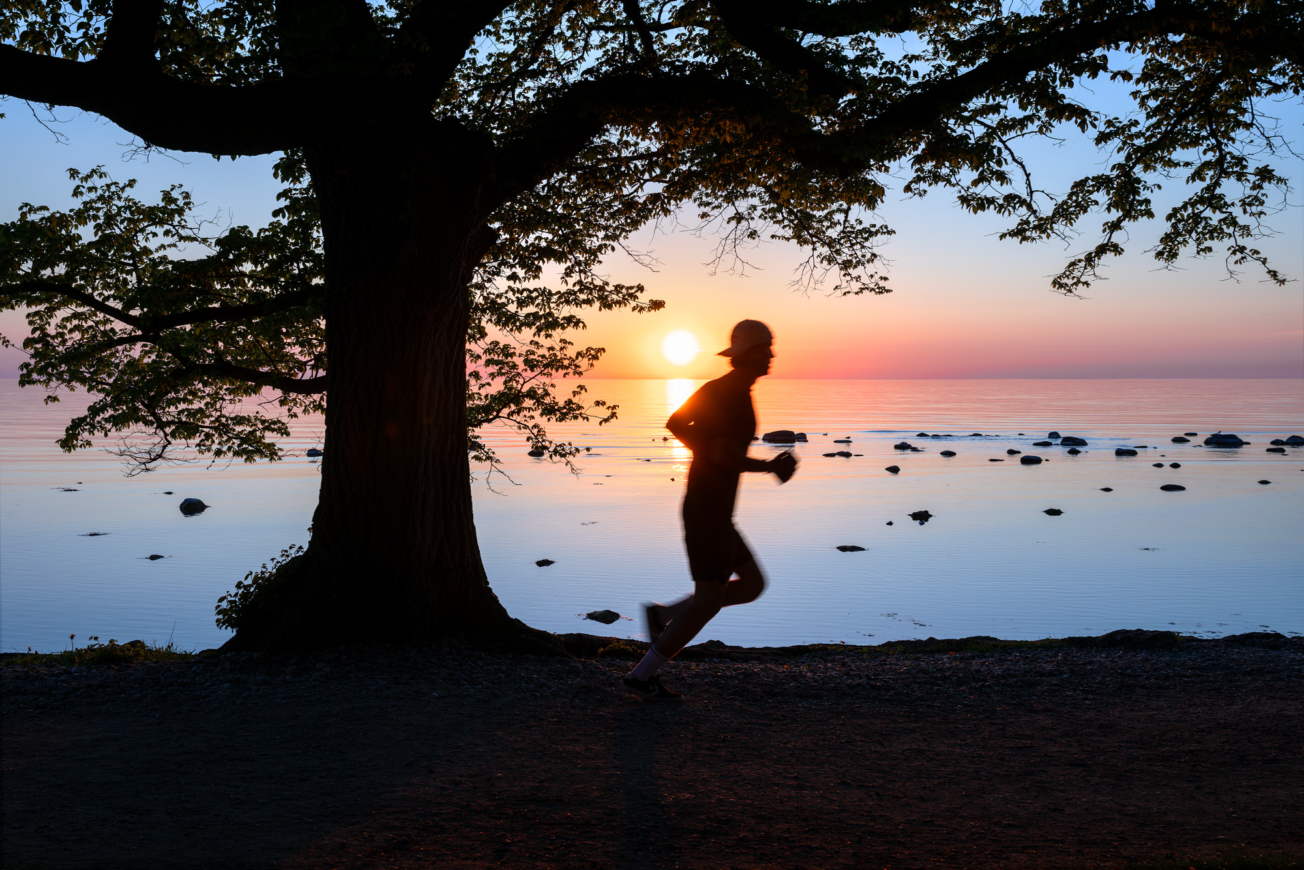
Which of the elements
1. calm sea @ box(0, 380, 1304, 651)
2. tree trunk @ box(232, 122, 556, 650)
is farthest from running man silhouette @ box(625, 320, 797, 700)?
calm sea @ box(0, 380, 1304, 651)

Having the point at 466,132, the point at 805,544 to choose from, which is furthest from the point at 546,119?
the point at 805,544

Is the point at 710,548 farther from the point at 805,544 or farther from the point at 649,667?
the point at 805,544

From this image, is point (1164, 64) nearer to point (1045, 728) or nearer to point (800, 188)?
point (800, 188)

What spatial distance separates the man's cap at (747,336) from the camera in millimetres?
5800

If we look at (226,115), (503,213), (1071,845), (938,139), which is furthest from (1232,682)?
(226,115)

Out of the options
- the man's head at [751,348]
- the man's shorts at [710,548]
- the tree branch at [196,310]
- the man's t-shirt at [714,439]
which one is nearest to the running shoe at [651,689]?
the man's shorts at [710,548]

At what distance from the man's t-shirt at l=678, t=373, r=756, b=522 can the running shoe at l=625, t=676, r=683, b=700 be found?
1275 millimetres

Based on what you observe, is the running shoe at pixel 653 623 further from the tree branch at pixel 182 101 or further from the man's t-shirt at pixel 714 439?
the tree branch at pixel 182 101

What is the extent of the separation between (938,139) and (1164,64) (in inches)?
106

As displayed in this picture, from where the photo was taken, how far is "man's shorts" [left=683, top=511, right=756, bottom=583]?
568 cm

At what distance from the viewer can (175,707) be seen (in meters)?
6.04

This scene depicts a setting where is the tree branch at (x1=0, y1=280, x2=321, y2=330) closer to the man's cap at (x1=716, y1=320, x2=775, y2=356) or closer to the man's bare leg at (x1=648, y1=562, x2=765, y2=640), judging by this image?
the man's cap at (x1=716, y1=320, x2=775, y2=356)

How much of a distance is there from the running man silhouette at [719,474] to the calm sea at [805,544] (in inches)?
274

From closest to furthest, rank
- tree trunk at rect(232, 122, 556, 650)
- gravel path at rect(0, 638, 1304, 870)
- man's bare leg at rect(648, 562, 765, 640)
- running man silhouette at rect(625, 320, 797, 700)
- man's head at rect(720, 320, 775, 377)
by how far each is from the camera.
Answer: gravel path at rect(0, 638, 1304, 870)
running man silhouette at rect(625, 320, 797, 700)
man's head at rect(720, 320, 775, 377)
man's bare leg at rect(648, 562, 765, 640)
tree trunk at rect(232, 122, 556, 650)
